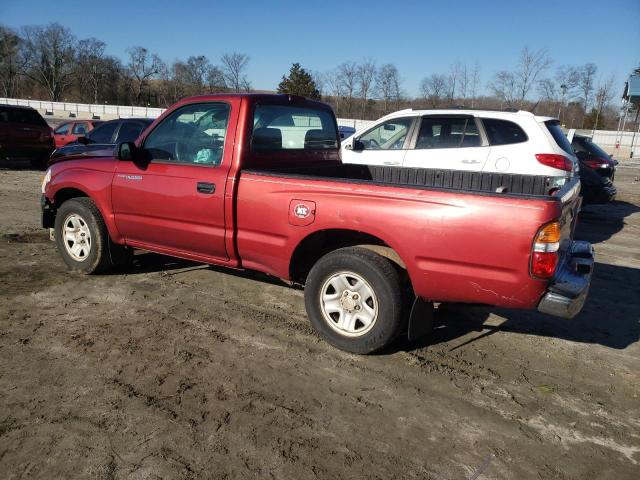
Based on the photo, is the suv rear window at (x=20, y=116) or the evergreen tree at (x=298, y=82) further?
the evergreen tree at (x=298, y=82)

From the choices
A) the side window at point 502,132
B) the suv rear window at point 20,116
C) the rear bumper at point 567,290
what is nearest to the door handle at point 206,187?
the rear bumper at point 567,290

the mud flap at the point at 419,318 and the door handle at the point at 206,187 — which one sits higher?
the door handle at the point at 206,187

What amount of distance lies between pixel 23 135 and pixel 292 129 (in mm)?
11720

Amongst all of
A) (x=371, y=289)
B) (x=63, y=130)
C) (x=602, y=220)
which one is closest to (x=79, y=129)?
(x=63, y=130)

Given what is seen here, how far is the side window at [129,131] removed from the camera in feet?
36.4

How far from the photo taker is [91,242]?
199 inches

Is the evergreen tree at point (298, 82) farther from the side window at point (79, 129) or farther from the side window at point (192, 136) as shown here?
the side window at point (192, 136)

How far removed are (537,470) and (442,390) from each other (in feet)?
2.69

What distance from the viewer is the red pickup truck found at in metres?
3.10

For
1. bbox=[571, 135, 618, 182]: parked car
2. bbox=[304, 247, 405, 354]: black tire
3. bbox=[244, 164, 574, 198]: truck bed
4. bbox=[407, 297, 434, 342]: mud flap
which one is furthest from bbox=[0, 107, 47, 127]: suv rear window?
bbox=[571, 135, 618, 182]: parked car

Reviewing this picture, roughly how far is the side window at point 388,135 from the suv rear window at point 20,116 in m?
10.2

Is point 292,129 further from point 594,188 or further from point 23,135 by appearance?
point 23,135

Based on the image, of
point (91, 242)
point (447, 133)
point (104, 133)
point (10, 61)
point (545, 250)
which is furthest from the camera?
point (10, 61)

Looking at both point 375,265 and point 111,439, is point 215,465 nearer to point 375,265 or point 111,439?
point 111,439
